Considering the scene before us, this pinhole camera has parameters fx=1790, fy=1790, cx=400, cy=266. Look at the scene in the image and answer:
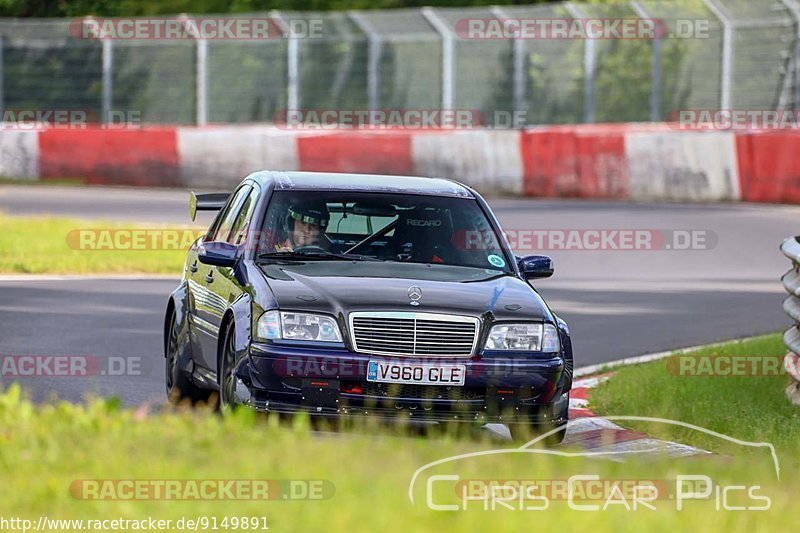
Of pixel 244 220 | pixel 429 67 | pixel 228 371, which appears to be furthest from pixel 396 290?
pixel 429 67

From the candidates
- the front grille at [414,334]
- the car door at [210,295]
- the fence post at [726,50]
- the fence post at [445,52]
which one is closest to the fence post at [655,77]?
the fence post at [726,50]

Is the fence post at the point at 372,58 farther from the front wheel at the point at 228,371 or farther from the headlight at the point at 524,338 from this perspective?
the headlight at the point at 524,338

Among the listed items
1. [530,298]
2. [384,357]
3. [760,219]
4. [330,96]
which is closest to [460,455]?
[384,357]

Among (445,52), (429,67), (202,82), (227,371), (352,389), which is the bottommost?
(202,82)

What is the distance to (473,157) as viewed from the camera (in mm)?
28016

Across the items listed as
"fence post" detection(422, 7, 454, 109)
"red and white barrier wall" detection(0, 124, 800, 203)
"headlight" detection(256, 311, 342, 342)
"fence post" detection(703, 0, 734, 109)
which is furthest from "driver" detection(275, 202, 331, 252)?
"fence post" detection(422, 7, 454, 109)

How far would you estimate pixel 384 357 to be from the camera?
881 cm

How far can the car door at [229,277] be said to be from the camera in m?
9.67

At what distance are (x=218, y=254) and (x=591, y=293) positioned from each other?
8385 millimetres

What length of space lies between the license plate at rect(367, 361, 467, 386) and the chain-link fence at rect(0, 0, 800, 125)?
1975 centimetres

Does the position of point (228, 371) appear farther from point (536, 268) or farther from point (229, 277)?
point (536, 268)

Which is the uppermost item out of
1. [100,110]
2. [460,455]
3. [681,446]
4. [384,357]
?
[460,455]

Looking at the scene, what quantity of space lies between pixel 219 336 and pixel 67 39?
78.4ft

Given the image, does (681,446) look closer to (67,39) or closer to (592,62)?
(592,62)
